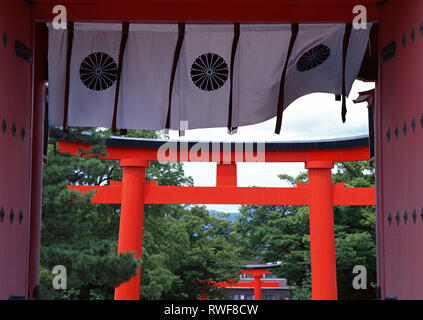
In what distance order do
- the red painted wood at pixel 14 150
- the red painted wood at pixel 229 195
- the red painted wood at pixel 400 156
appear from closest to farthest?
the red painted wood at pixel 400 156 < the red painted wood at pixel 14 150 < the red painted wood at pixel 229 195

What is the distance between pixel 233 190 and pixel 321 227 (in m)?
1.87

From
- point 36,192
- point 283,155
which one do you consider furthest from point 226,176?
point 36,192

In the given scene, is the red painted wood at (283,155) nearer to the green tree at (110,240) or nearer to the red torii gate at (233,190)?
the red torii gate at (233,190)

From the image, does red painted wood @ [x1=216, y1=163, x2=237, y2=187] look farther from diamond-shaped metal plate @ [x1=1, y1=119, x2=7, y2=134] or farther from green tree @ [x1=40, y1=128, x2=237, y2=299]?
diamond-shaped metal plate @ [x1=1, y1=119, x2=7, y2=134]

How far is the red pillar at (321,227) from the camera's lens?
9.19 meters

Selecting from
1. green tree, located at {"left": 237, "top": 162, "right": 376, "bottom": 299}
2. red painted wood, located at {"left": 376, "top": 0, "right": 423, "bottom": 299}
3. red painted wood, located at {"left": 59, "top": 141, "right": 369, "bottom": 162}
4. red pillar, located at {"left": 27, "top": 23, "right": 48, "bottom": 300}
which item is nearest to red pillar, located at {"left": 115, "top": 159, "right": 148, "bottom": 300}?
red painted wood, located at {"left": 59, "top": 141, "right": 369, "bottom": 162}

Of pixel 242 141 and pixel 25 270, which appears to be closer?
pixel 25 270

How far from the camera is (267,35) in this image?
4117 millimetres

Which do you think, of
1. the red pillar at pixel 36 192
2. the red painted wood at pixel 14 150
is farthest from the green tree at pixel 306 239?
the red painted wood at pixel 14 150

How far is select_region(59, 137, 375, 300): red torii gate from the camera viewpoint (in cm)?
907
